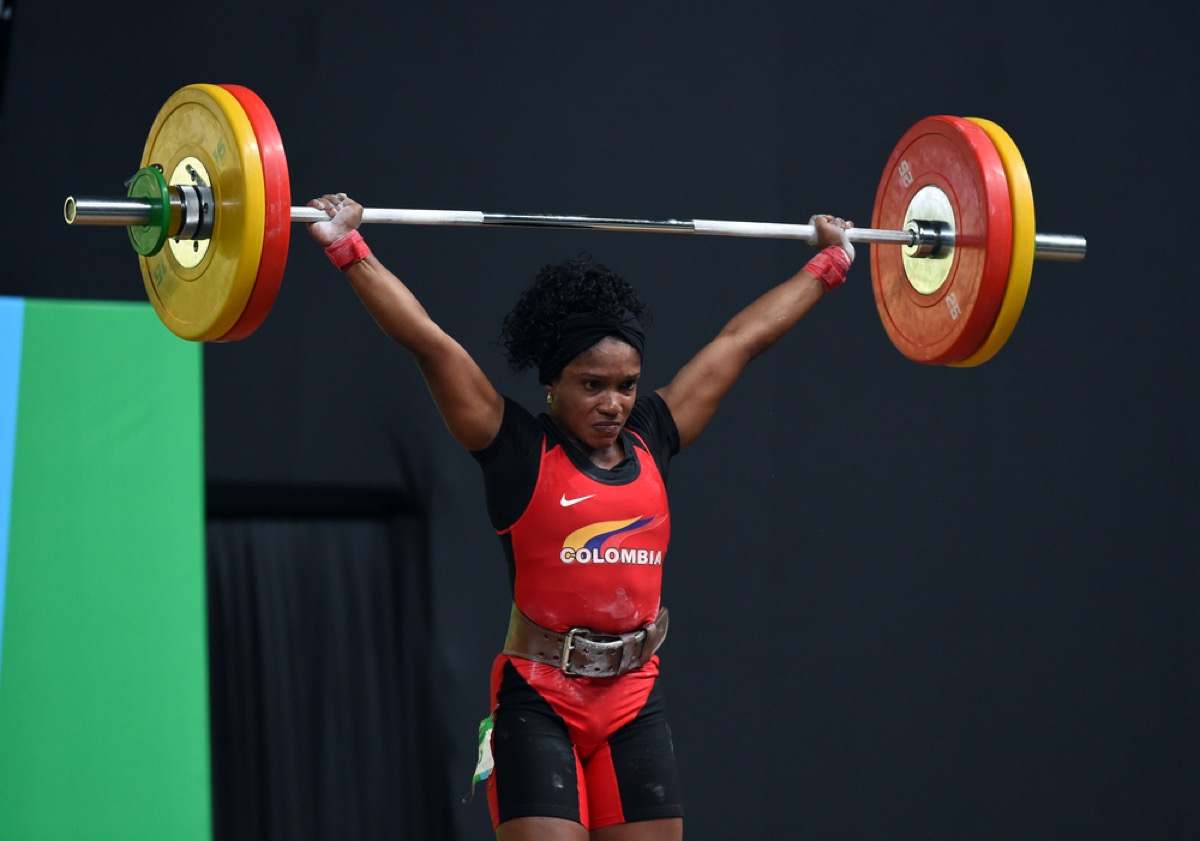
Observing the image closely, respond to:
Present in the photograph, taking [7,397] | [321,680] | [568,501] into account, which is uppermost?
[7,397]

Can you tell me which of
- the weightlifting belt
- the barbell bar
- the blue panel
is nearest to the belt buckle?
the weightlifting belt

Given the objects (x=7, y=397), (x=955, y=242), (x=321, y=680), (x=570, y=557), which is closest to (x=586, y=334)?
(x=570, y=557)

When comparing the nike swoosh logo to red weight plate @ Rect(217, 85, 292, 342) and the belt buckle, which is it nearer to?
the belt buckle

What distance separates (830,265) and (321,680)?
5.04 ft

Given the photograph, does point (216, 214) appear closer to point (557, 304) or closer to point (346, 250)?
point (346, 250)

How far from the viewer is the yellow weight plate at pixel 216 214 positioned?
2.53 metres

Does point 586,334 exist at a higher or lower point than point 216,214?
lower

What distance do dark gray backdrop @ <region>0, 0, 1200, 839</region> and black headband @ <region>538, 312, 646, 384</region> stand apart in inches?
34.1

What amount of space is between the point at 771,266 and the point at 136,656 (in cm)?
193

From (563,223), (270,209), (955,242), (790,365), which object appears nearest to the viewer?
(270,209)

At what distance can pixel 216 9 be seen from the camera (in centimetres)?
344

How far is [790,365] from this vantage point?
4.08m

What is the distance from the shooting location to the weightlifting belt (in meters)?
2.78

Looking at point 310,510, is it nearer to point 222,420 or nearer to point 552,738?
point 222,420
